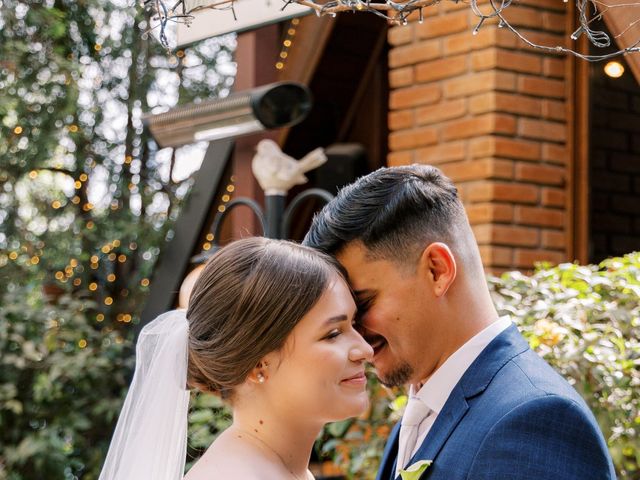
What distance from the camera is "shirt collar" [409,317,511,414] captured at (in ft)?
8.03

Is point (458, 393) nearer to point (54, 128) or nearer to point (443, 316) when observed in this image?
point (443, 316)

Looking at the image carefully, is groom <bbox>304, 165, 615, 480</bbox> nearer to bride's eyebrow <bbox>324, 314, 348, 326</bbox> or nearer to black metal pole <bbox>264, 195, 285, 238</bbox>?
bride's eyebrow <bbox>324, 314, 348, 326</bbox>

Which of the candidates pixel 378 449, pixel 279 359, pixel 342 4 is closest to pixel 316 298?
pixel 279 359

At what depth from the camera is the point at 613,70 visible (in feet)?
Answer: 19.6

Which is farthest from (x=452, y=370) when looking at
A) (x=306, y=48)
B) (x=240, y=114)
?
(x=306, y=48)

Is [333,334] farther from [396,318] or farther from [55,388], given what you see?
[55,388]

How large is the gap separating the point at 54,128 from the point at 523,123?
4.19 meters

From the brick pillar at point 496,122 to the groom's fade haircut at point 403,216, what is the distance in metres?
3.11

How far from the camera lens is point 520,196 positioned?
5766 millimetres

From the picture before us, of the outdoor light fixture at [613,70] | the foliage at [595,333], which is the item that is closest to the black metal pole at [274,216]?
the foliage at [595,333]

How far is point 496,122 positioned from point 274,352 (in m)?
3.39

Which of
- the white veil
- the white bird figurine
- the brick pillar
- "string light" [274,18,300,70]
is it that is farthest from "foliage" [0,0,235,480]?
the white veil

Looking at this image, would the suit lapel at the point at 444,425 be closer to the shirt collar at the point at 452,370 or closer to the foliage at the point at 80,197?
the shirt collar at the point at 452,370

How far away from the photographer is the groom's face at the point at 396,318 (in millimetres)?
2463
